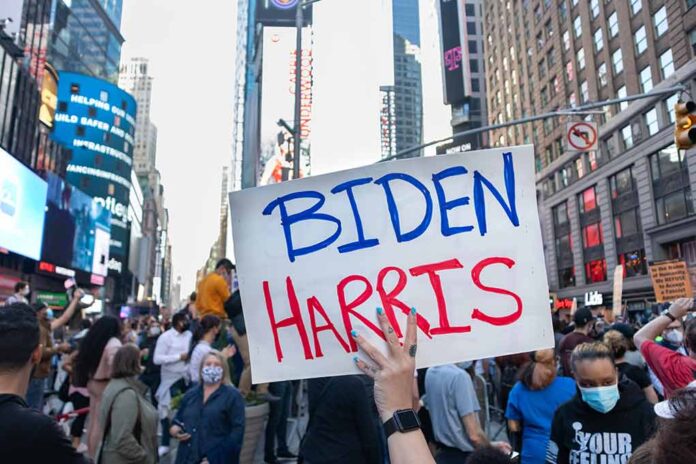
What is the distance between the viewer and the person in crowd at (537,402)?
4.33 meters

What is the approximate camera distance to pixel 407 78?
142 m

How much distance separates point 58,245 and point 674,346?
48.6 metres

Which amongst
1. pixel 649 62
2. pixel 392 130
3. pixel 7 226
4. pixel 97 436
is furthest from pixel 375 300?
pixel 392 130

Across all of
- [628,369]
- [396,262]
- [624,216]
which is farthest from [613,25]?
[396,262]

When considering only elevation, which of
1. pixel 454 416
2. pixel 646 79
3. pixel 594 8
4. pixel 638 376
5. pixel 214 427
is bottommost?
pixel 214 427

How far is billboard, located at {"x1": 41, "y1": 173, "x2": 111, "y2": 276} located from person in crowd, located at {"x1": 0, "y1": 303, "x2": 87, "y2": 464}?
45.7 metres

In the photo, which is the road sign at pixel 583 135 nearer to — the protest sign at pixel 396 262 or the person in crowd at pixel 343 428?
the person in crowd at pixel 343 428

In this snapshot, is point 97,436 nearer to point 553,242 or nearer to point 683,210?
point 683,210

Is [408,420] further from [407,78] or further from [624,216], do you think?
[407,78]

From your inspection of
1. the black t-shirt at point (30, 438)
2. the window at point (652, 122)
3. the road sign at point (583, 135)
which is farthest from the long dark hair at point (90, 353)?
the window at point (652, 122)

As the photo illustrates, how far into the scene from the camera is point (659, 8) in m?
33.3

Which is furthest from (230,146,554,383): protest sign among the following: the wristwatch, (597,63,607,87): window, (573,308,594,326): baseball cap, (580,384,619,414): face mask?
(597,63,607,87): window

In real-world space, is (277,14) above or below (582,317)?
above

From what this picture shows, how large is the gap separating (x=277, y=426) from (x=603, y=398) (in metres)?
5.31
